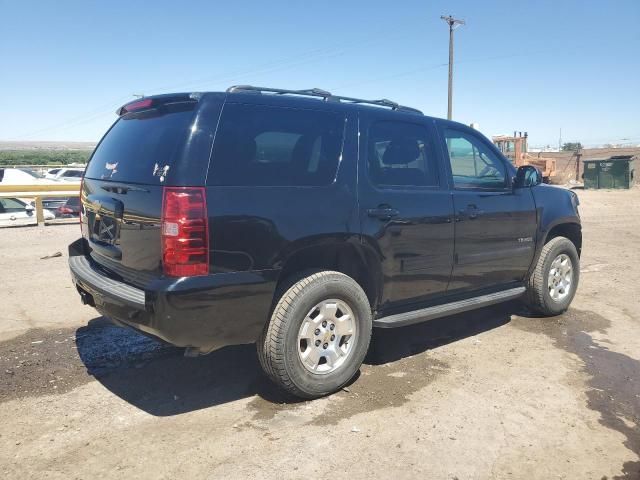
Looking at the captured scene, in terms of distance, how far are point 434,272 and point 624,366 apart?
5.74ft

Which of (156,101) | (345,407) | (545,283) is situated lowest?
(345,407)

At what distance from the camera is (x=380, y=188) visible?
3.91 m

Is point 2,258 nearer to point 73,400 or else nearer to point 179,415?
point 73,400

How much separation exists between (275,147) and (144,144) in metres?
0.86

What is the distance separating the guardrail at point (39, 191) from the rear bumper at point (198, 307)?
30.8ft

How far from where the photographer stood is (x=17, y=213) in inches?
465

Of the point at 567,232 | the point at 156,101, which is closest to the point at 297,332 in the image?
the point at 156,101

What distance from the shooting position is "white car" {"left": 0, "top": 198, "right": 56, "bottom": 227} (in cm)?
1150

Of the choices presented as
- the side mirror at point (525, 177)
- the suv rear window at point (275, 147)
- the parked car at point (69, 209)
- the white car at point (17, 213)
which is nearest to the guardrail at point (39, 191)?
the white car at point (17, 213)

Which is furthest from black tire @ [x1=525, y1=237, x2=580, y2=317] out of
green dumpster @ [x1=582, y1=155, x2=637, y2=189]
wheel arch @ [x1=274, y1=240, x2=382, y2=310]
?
green dumpster @ [x1=582, y1=155, x2=637, y2=189]

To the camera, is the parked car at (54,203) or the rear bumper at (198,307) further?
the parked car at (54,203)

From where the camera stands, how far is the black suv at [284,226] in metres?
3.09

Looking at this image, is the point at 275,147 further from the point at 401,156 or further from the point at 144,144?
the point at 401,156

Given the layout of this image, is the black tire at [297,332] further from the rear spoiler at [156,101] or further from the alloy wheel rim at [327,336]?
the rear spoiler at [156,101]
